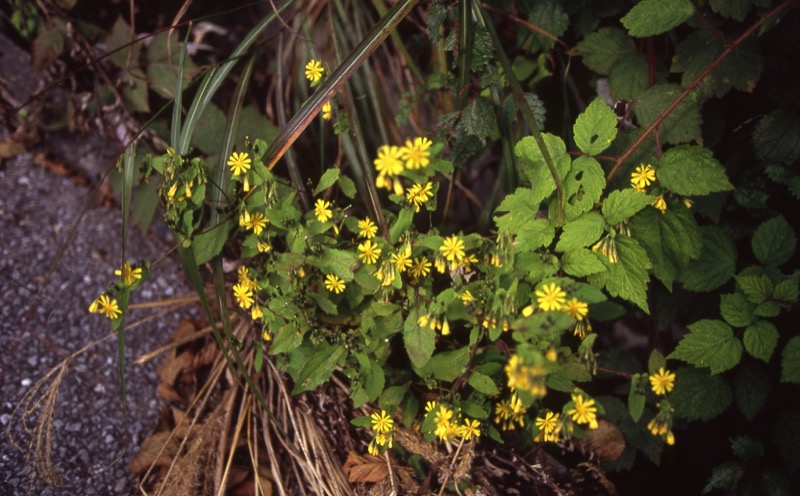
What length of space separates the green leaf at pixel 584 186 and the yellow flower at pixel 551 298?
211 mm

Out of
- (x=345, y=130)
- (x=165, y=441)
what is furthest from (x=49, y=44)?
(x=165, y=441)

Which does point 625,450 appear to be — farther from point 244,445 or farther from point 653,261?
point 244,445

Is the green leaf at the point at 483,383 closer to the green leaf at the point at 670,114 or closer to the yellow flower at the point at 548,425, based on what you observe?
the yellow flower at the point at 548,425

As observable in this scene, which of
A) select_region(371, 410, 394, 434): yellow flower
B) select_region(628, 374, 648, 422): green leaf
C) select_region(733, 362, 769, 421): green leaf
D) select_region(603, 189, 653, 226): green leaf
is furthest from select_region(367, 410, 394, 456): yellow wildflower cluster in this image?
select_region(733, 362, 769, 421): green leaf

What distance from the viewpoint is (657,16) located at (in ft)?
4.36

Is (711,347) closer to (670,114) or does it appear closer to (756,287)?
(756,287)

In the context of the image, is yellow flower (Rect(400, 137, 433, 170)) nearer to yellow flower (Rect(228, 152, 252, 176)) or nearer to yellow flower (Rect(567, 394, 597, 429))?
yellow flower (Rect(228, 152, 252, 176))

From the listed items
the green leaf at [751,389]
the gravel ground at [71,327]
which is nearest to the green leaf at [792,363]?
the green leaf at [751,389]

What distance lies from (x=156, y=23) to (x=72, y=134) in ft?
1.67

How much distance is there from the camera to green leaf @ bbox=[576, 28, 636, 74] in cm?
159

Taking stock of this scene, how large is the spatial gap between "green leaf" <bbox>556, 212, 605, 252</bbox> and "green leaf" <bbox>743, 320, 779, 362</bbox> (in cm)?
45

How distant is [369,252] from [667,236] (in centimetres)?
64

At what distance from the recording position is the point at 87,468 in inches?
63.8

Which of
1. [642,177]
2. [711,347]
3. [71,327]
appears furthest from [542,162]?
[71,327]
